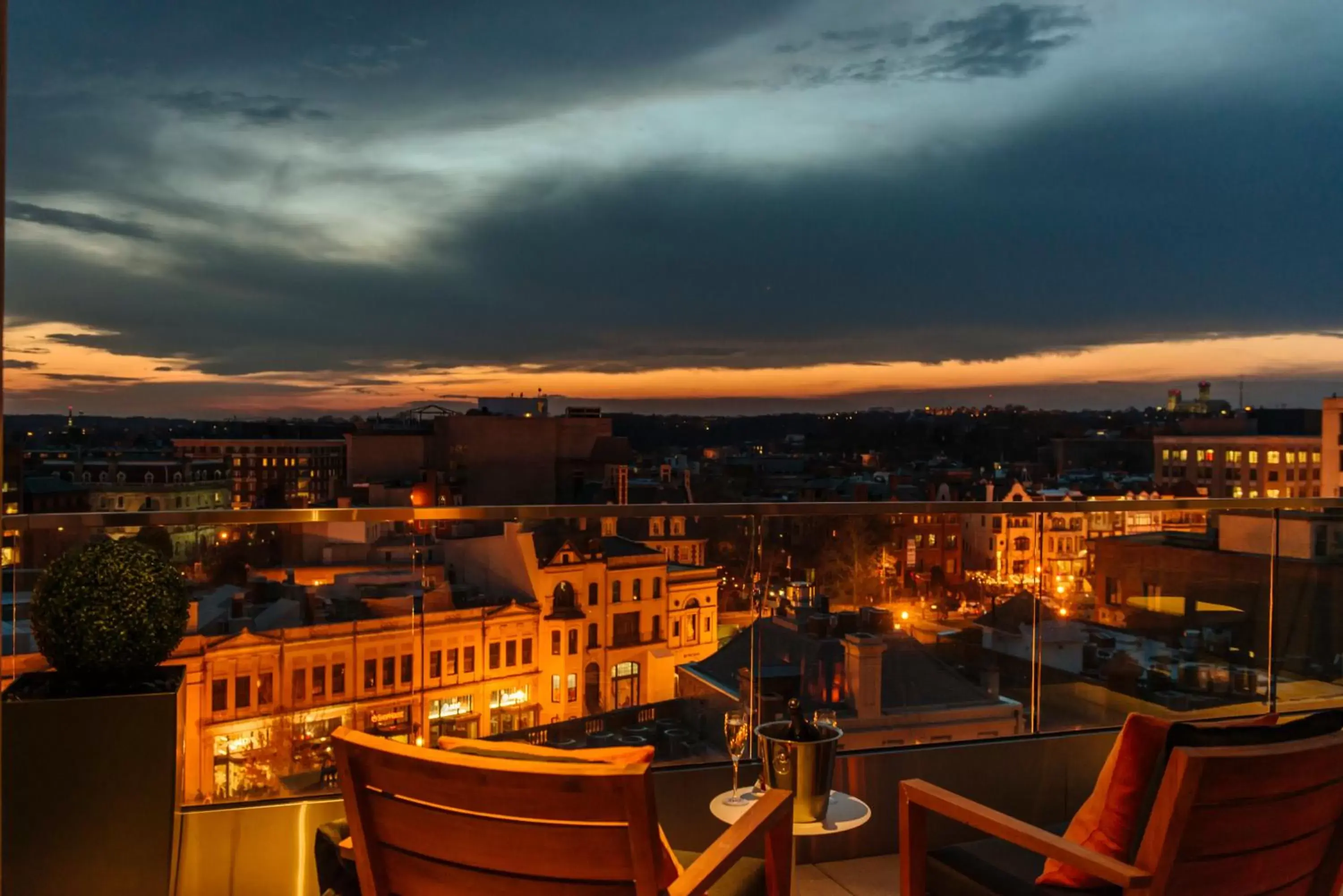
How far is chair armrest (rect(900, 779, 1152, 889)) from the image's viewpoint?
6.20ft

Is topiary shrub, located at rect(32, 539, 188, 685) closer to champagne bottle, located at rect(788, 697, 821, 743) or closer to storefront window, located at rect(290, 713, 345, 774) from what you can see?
storefront window, located at rect(290, 713, 345, 774)

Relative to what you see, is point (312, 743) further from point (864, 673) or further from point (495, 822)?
point (864, 673)

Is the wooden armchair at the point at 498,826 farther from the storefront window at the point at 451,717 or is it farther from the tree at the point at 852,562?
the tree at the point at 852,562

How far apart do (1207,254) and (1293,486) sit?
8.64 meters

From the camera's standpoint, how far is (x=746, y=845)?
6.32 feet

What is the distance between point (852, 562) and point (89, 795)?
2492mm

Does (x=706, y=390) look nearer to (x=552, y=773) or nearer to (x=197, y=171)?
(x=197, y=171)

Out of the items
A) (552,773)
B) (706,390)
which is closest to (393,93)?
(706,390)

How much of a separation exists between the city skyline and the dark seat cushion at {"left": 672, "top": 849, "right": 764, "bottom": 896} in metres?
3.97

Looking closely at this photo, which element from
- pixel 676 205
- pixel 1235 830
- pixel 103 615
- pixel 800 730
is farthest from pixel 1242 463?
pixel 103 615

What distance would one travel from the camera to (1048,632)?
4.07 metres

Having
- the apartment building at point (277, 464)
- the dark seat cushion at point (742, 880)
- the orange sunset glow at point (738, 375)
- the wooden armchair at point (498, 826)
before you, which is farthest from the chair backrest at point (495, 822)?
the orange sunset glow at point (738, 375)

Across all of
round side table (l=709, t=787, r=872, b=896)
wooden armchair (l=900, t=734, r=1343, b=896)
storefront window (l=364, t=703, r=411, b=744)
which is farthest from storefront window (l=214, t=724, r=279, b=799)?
wooden armchair (l=900, t=734, r=1343, b=896)

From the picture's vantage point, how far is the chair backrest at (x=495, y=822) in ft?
5.32
